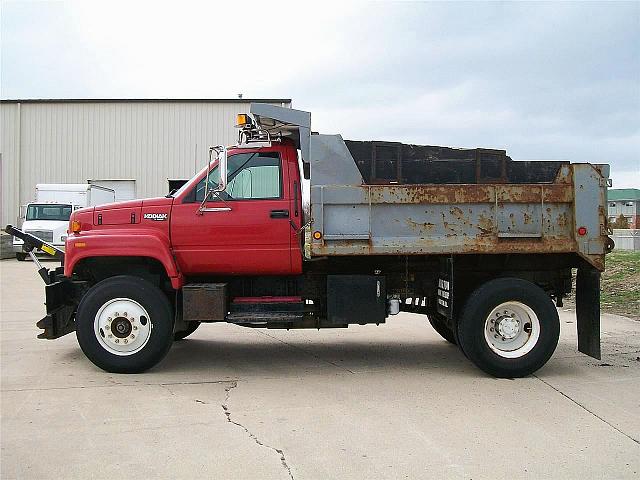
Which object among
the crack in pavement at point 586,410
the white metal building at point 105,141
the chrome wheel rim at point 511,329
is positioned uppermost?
the white metal building at point 105,141

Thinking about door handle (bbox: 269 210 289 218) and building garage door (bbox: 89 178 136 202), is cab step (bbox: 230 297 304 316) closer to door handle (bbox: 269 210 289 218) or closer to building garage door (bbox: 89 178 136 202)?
door handle (bbox: 269 210 289 218)

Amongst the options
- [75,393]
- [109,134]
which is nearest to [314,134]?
[75,393]

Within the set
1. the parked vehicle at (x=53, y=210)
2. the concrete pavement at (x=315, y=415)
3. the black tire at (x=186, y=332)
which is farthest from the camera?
the parked vehicle at (x=53, y=210)

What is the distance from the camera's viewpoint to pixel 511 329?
733 centimetres

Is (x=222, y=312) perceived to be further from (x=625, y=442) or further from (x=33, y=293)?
(x=33, y=293)

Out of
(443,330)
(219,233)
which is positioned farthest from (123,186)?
(219,233)

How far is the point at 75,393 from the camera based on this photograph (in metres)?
6.46

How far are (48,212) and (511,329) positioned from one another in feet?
75.8

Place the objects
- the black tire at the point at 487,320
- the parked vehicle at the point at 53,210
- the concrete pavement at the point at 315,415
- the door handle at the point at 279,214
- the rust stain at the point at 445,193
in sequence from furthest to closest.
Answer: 1. the parked vehicle at the point at 53,210
2. the door handle at the point at 279,214
3. the black tire at the point at 487,320
4. the rust stain at the point at 445,193
5. the concrete pavement at the point at 315,415

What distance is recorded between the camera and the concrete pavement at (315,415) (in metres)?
4.63

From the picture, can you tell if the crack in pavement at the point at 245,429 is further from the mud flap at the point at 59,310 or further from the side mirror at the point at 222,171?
the mud flap at the point at 59,310

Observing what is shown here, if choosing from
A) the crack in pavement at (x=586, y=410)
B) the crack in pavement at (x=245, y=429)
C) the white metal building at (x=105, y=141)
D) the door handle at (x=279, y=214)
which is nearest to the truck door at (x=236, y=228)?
the door handle at (x=279, y=214)

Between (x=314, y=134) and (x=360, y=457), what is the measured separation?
12.5ft

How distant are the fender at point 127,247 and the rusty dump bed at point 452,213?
160 centimetres
